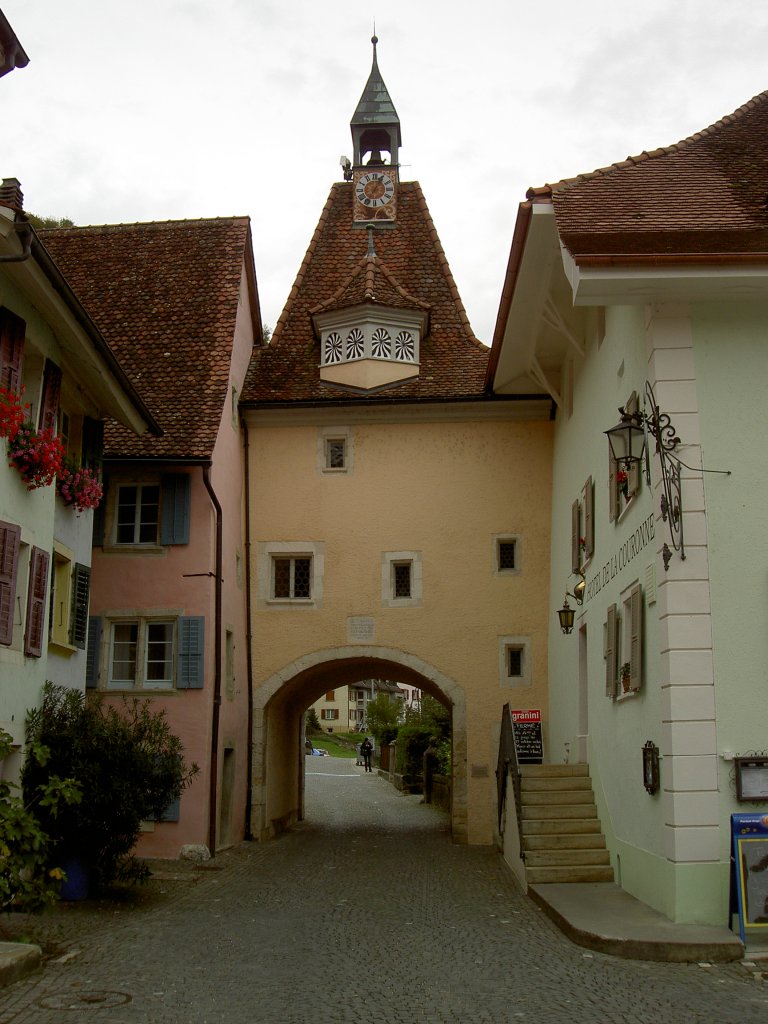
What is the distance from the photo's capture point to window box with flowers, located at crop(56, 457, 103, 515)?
14.5 metres

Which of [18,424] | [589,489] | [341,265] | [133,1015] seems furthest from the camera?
[341,265]

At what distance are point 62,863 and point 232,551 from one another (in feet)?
26.9

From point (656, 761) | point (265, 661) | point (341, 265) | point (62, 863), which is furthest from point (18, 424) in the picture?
point (341, 265)

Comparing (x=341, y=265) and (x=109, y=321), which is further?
(x=341, y=265)

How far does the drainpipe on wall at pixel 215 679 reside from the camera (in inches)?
713

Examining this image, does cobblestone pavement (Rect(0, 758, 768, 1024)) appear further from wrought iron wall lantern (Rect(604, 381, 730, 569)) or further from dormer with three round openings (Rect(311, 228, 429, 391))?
dormer with three round openings (Rect(311, 228, 429, 391))

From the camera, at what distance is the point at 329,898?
44.5 feet

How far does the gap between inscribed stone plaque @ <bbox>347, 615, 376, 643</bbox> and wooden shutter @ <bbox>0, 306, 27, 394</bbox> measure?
9539 millimetres

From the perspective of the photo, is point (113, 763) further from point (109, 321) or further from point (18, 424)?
point (109, 321)

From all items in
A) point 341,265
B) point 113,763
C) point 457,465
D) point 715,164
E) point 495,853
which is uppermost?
point 341,265

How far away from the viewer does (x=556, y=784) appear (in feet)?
51.1

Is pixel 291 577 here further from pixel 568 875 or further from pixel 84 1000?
pixel 84 1000

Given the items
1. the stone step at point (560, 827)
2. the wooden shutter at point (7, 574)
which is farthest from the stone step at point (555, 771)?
the wooden shutter at point (7, 574)

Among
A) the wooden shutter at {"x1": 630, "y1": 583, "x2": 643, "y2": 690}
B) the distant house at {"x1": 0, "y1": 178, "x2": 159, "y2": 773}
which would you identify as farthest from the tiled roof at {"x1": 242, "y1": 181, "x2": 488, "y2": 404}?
the wooden shutter at {"x1": 630, "y1": 583, "x2": 643, "y2": 690}
